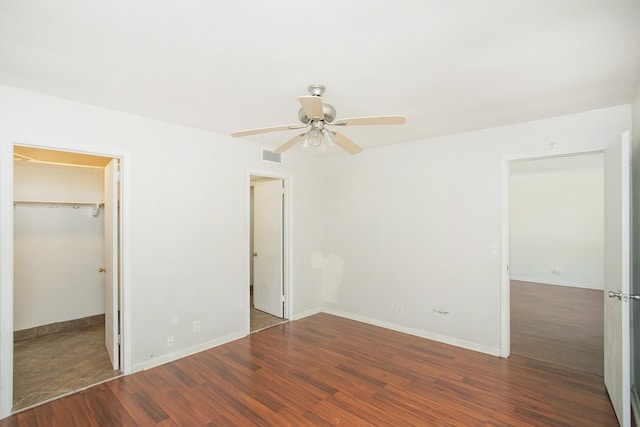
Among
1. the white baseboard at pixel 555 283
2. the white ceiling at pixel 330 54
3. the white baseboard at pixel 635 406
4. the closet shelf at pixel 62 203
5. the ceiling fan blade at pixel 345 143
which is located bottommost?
the white baseboard at pixel 555 283

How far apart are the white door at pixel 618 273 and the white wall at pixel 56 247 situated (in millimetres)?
5570

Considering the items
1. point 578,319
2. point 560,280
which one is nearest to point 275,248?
point 578,319

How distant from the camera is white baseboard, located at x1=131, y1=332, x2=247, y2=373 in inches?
115

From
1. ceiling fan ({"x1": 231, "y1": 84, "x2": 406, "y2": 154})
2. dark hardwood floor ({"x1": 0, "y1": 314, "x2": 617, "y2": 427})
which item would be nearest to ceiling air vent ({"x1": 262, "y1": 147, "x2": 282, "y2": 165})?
ceiling fan ({"x1": 231, "y1": 84, "x2": 406, "y2": 154})

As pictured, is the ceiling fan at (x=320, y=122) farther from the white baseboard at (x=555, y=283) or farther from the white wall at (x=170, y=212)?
the white baseboard at (x=555, y=283)

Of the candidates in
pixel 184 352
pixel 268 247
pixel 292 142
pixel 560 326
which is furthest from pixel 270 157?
pixel 560 326

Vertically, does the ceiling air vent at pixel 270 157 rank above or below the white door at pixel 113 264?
above

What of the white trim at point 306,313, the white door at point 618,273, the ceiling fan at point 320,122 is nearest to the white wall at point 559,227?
the white door at point 618,273

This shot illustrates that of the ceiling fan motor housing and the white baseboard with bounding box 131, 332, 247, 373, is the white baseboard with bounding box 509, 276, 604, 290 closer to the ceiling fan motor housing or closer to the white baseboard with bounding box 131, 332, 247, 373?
the white baseboard with bounding box 131, 332, 247, 373

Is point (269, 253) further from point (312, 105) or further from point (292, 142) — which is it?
point (312, 105)

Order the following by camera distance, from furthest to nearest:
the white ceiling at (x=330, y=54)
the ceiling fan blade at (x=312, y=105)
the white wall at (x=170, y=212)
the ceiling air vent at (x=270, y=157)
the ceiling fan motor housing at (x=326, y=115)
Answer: the ceiling air vent at (x=270, y=157)
the white wall at (x=170, y=212)
the ceiling fan motor housing at (x=326, y=115)
the ceiling fan blade at (x=312, y=105)
the white ceiling at (x=330, y=54)

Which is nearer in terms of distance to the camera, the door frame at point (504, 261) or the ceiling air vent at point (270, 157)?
the door frame at point (504, 261)

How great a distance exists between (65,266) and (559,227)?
365 inches

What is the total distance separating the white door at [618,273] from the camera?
193cm
